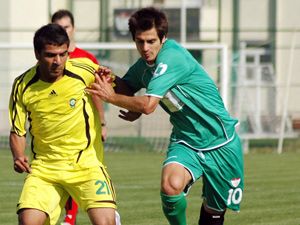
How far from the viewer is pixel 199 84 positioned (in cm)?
838

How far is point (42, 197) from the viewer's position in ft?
25.4

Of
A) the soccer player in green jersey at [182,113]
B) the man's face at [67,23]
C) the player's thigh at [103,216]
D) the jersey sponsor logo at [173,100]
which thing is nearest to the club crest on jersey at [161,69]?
the soccer player in green jersey at [182,113]

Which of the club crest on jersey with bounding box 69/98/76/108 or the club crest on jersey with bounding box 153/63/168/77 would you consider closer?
the club crest on jersey with bounding box 69/98/76/108

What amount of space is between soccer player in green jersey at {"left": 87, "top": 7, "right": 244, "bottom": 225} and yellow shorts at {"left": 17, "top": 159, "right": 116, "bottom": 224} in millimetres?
595

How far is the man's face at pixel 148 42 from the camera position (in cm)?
807

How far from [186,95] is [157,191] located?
5.84 metres

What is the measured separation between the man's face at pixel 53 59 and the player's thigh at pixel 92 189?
79 cm

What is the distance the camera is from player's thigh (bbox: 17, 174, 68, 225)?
303 inches

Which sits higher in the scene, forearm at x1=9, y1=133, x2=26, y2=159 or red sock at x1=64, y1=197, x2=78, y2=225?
forearm at x1=9, y1=133, x2=26, y2=159

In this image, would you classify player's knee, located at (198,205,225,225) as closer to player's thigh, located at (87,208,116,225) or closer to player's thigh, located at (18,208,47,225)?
player's thigh, located at (87,208,116,225)

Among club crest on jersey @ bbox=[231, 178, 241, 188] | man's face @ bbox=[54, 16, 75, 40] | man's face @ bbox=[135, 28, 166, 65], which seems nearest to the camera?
man's face @ bbox=[135, 28, 166, 65]

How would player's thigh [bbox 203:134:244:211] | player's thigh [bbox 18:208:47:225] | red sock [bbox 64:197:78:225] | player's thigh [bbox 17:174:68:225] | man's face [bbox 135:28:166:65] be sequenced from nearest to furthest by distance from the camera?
1. player's thigh [bbox 18:208:47:225]
2. player's thigh [bbox 17:174:68:225]
3. man's face [bbox 135:28:166:65]
4. player's thigh [bbox 203:134:244:211]
5. red sock [bbox 64:197:78:225]

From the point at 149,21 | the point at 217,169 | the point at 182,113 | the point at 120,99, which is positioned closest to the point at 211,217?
the point at 217,169

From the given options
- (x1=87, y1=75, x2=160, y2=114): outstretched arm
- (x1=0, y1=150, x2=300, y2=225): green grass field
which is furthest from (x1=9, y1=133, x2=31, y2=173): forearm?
(x1=0, y1=150, x2=300, y2=225): green grass field
